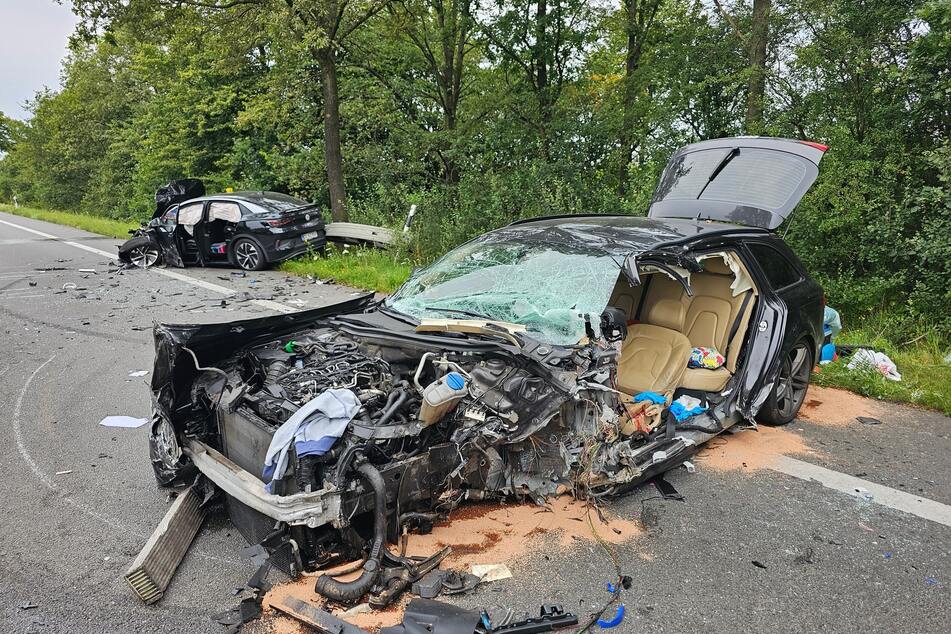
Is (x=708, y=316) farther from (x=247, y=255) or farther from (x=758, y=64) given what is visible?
(x=247, y=255)

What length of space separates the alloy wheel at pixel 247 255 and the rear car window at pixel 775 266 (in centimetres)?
969

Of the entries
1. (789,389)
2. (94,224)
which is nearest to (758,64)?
(789,389)

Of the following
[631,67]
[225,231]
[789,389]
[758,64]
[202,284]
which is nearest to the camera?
[789,389]

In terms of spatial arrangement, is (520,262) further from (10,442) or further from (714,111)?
(714,111)

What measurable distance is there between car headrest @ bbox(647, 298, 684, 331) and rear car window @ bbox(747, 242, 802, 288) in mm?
688

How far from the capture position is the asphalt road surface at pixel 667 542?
259 centimetres

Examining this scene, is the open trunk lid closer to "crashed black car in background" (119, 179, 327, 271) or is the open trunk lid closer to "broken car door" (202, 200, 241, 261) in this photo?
"crashed black car in background" (119, 179, 327, 271)

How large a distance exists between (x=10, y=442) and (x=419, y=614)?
381 centimetres

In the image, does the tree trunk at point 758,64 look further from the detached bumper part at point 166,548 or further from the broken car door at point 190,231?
the broken car door at point 190,231

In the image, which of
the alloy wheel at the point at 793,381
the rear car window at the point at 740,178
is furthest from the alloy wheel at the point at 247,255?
the alloy wheel at the point at 793,381

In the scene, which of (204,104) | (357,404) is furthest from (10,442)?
(204,104)

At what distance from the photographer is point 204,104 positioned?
68.9 ft

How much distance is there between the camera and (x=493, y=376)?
9.80 feet

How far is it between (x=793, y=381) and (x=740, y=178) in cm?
175
